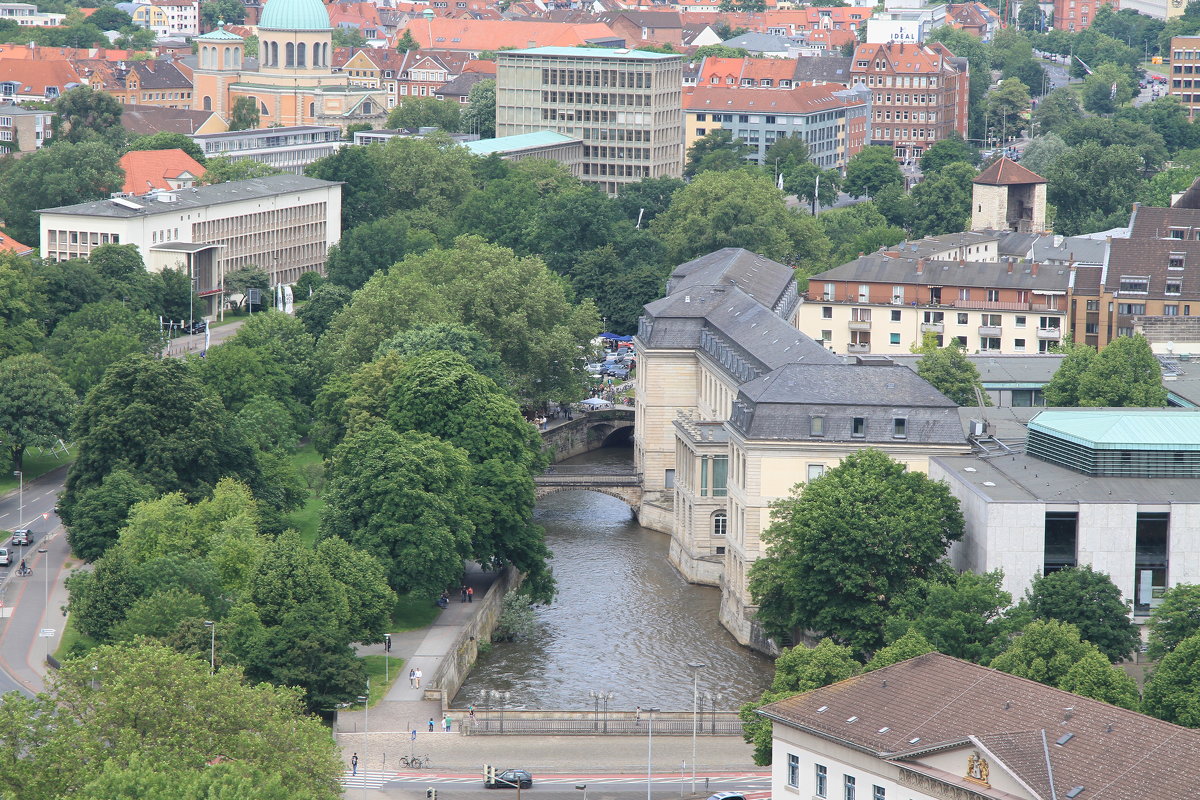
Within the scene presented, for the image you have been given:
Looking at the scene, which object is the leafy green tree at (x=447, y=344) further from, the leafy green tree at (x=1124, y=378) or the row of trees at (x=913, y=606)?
the row of trees at (x=913, y=606)

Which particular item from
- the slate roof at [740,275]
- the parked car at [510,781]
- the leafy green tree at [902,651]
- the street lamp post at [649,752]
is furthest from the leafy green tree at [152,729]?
the slate roof at [740,275]

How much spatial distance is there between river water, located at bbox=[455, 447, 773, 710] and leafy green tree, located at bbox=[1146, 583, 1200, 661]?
17.1 metres

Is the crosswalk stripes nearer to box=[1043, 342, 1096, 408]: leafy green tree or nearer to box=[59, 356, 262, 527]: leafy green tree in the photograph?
box=[59, 356, 262, 527]: leafy green tree

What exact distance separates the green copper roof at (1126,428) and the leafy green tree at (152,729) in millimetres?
35941

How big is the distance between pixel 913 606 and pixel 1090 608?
643 cm

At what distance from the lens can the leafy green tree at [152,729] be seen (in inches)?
2729

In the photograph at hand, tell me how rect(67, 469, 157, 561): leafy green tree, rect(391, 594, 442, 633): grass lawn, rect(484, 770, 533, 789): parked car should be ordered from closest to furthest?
rect(484, 770, 533, 789): parked car → rect(391, 594, 442, 633): grass lawn → rect(67, 469, 157, 561): leafy green tree

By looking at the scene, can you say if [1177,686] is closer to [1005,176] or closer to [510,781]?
[510,781]

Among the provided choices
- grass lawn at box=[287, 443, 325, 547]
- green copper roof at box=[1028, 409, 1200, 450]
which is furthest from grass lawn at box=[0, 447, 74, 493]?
green copper roof at box=[1028, 409, 1200, 450]

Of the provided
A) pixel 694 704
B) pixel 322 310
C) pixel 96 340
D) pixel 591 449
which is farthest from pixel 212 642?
pixel 322 310

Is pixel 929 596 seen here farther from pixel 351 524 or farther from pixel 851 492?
pixel 351 524

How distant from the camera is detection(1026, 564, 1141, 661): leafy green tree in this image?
90.9 m

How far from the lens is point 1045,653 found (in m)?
82.1

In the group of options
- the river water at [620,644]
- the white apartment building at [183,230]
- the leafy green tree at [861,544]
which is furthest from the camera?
the white apartment building at [183,230]
